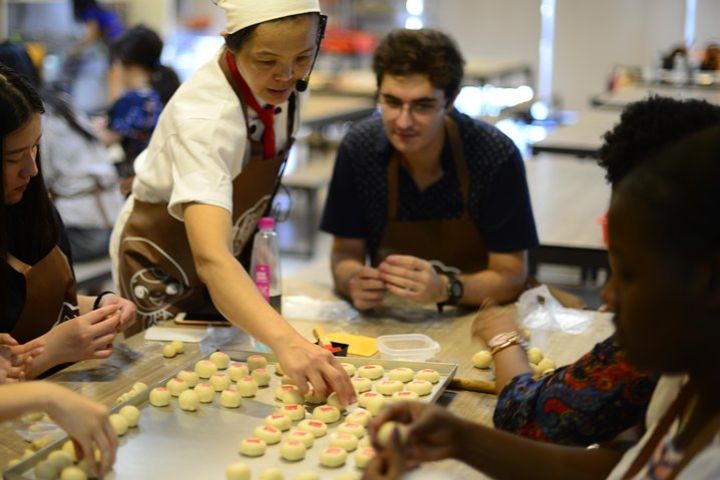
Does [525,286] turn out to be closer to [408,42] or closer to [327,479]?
[408,42]

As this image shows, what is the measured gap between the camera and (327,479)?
1458mm

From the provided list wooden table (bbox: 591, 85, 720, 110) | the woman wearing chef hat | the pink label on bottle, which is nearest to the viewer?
the woman wearing chef hat

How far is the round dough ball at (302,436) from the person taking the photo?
5.06ft

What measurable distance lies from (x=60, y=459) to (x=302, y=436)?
1.22 ft

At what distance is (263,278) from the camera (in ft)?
7.56

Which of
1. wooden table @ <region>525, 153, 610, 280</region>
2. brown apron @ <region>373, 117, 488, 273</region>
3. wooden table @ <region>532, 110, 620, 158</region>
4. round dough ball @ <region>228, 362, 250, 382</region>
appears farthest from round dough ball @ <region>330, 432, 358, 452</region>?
wooden table @ <region>532, 110, 620, 158</region>

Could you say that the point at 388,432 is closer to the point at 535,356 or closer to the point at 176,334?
the point at 535,356

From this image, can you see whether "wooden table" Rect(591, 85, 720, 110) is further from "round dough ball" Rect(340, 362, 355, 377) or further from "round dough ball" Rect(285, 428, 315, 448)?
"round dough ball" Rect(285, 428, 315, 448)

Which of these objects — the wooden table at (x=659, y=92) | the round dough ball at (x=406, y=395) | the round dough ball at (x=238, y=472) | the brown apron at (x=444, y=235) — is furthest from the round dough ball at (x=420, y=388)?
the wooden table at (x=659, y=92)

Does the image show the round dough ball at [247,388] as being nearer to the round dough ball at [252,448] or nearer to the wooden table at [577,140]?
the round dough ball at [252,448]

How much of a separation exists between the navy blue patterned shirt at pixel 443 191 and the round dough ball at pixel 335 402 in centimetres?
97

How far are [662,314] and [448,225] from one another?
5.12 ft

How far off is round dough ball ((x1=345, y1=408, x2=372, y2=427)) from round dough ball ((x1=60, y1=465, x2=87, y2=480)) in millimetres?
453

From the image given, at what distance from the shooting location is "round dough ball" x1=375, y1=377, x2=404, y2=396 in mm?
1766
